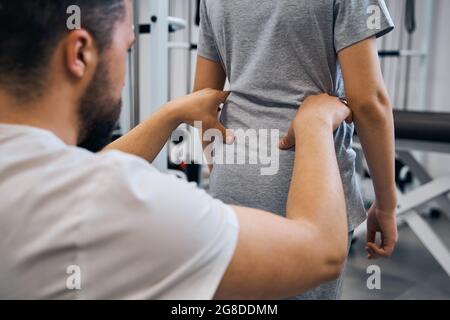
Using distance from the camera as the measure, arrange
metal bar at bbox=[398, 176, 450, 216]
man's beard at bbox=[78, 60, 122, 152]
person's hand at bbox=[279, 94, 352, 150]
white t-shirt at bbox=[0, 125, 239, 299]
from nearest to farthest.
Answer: white t-shirt at bbox=[0, 125, 239, 299] < man's beard at bbox=[78, 60, 122, 152] < person's hand at bbox=[279, 94, 352, 150] < metal bar at bbox=[398, 176, 450, 216]

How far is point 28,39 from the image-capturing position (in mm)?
481

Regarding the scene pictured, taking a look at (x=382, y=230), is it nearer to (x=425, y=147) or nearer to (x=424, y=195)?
(x=425, y=147)

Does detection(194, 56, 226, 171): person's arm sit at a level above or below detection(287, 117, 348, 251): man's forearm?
above

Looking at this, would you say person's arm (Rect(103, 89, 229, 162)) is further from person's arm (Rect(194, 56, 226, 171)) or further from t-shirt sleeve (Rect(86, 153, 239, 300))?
t-shirt sleeve (Rect(86, 153, 239, 300))

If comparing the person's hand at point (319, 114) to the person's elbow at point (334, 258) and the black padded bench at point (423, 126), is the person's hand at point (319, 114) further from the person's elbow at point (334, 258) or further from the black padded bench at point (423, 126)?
the black padded bench at point (423, 126)

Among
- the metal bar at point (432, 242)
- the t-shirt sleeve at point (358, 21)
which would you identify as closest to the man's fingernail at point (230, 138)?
the t-shirt sleeve at point (358, 21)

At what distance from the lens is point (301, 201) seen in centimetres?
54

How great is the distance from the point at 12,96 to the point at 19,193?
0.41 ft

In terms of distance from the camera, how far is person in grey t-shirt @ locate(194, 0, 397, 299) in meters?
0.70

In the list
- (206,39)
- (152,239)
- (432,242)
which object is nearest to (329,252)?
(152,239)

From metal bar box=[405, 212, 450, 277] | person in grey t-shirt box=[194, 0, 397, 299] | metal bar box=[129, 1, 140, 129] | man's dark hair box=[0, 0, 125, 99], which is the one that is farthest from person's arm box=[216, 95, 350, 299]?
metal bar box=[405, 212, 450, 277]

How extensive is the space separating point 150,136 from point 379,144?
0.41 meters

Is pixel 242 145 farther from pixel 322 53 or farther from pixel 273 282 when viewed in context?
pixel 273 282

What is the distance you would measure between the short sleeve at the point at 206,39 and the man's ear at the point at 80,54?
0.41 m
